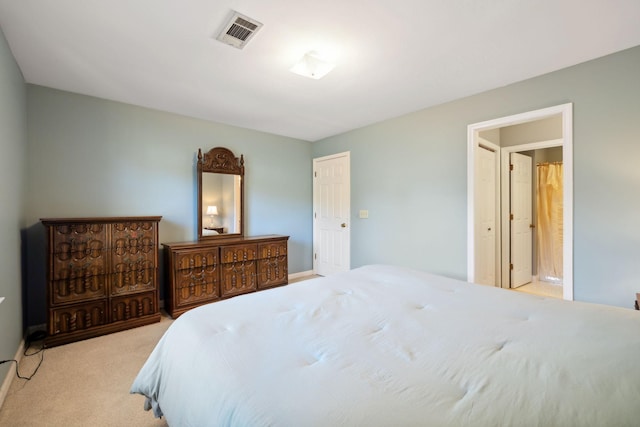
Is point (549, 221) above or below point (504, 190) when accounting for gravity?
below

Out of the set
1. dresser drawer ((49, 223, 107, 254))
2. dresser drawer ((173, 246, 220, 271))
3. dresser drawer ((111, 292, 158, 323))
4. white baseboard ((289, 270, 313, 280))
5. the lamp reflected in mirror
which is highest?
the lamp reflected in mirror

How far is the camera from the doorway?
2385mm

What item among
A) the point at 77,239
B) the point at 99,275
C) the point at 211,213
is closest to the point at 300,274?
the point at 211,213

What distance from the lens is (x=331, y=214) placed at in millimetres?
4578

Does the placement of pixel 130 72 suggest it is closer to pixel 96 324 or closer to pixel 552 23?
pixel 96 324

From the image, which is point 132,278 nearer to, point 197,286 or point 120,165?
point 197,286

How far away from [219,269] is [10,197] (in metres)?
1.90

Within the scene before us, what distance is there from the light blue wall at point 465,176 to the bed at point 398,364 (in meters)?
1.17

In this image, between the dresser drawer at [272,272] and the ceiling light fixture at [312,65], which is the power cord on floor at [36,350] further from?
the ceiling light fixture at [312,65]

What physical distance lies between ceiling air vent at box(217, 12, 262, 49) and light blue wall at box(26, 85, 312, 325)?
1932 mm

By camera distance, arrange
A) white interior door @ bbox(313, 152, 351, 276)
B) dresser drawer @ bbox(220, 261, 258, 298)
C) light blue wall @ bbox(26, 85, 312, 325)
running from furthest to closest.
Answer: white interior door @ bbox(313, 152, 351, 276) < dresser drawer @ bbox(220, 261, 258, 298) < light blue wall @ bbox(26, 85, 312, 325)

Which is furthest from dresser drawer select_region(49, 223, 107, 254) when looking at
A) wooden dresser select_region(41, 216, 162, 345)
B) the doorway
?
the doorway

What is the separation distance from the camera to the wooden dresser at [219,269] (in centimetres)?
308

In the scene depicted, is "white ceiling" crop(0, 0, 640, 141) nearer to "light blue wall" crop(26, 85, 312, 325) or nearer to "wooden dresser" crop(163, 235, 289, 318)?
"light blue wall" crop(26, 85, 312, 325)
